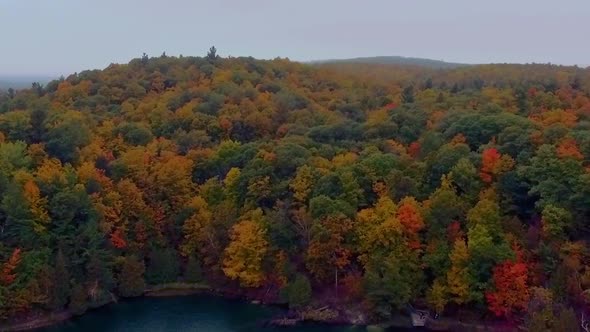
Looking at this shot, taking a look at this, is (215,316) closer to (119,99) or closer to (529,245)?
(529,245)

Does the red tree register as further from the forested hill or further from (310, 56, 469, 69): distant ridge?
(310, 56, 469, 69): distant ridge

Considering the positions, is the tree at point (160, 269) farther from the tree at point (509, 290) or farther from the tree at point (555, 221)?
the tree at point (555, 221)

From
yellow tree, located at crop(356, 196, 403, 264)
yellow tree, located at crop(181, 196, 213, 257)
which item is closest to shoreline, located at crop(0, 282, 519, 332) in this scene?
yellow tree, located at crop(356, 196, 403, 264)

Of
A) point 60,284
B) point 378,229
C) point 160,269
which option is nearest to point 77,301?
point 60,284

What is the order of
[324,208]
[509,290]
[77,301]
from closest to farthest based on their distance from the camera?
[509,290]
[77,301]
[324,208]

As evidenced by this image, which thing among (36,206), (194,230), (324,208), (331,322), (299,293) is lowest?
(331,322)

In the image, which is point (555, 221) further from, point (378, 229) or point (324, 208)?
point (324, 208)
